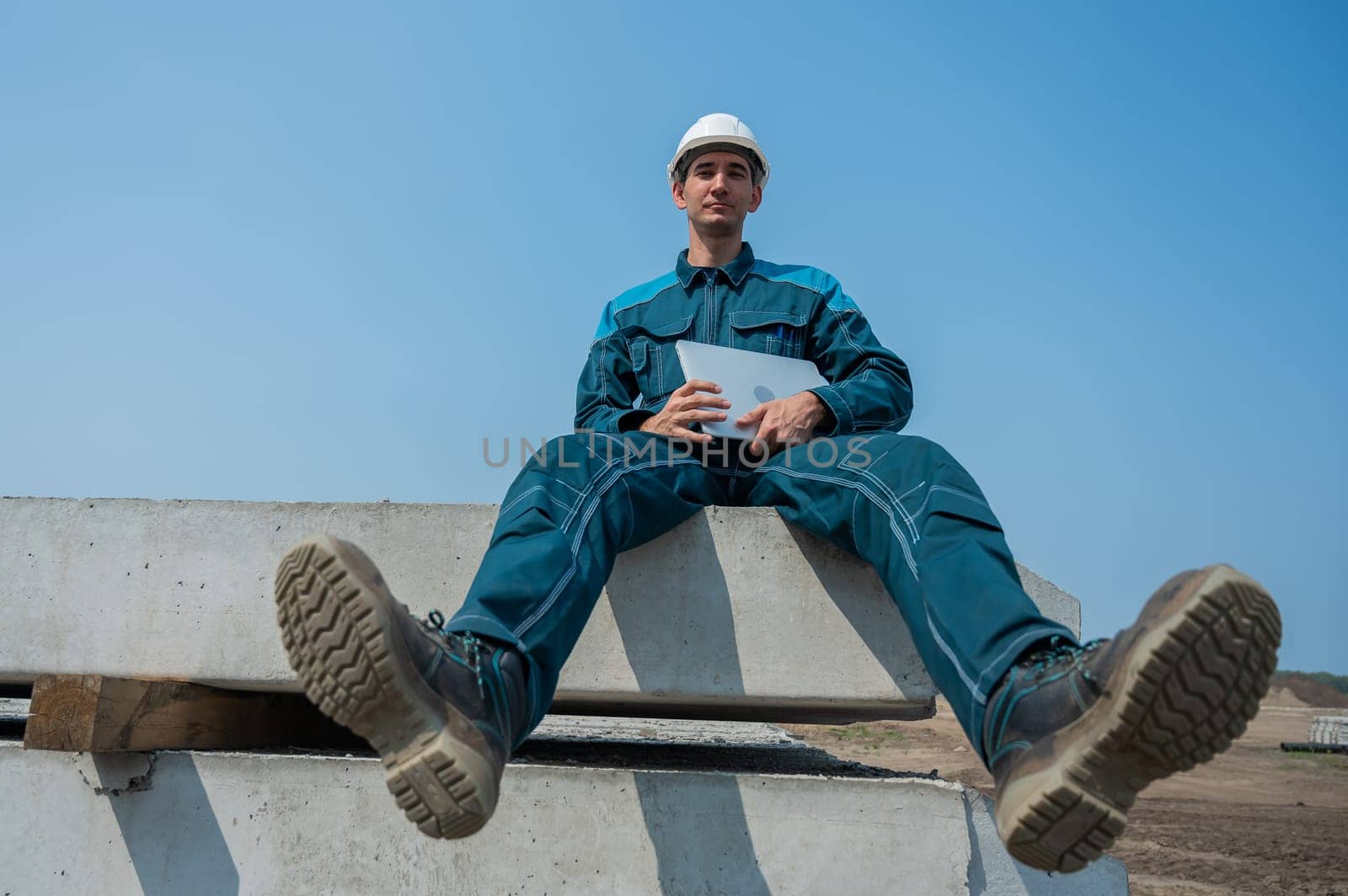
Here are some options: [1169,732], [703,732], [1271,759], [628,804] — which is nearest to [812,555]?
[628,804]

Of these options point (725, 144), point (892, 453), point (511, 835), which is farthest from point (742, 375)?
point (511, 835)

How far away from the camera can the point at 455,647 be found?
1409 mm

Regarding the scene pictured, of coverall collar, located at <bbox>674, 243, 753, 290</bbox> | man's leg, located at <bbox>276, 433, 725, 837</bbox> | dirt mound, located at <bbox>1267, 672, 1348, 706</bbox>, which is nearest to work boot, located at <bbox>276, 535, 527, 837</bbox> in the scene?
man's leg, located at <bbox>276, 433, 725, 837</bbox>

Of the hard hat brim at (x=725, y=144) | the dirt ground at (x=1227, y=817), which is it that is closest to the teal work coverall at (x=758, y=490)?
the hard hat brim at (x=725, y=144)

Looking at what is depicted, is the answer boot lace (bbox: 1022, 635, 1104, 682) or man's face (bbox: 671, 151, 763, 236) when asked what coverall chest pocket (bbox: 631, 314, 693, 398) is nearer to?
man's face (bbox: 671, 151, 763, 236)

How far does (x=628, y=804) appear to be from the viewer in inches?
78.6

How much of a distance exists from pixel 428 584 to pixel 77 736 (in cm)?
76

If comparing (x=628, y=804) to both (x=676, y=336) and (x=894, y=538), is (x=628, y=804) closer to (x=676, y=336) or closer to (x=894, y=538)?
(x=894, y=538)

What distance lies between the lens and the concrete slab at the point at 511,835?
1965 millimetres

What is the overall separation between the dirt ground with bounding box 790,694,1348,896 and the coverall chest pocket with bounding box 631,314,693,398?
2141 millimetres

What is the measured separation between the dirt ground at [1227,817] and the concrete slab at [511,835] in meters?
1.67

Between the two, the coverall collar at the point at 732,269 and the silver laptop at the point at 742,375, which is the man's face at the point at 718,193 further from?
the silver laptop at the point at 742,375

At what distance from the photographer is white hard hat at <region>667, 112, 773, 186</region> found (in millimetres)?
2959

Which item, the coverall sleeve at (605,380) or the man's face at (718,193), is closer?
the coverall sleeve at (605,380)
